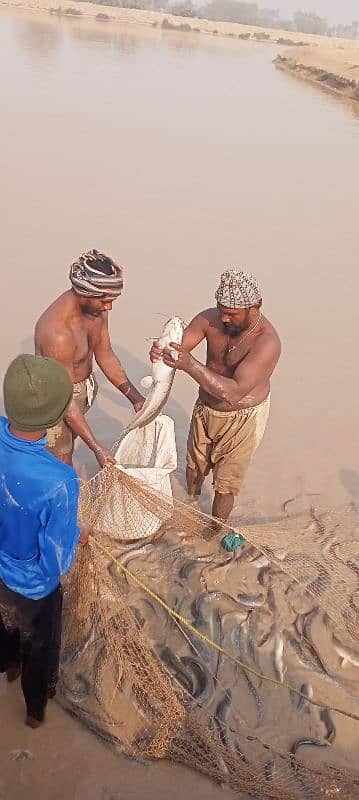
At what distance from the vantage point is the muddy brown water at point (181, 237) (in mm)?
5465

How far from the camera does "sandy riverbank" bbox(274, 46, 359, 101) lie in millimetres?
31406

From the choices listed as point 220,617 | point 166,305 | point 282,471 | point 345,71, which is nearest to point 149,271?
point 166,305

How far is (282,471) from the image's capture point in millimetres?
5672

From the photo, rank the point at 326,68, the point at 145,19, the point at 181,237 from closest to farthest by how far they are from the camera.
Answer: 1. the point at 181,237
2. the point at 326,68
3. the point at 145,19

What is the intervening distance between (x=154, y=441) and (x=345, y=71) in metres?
37.1

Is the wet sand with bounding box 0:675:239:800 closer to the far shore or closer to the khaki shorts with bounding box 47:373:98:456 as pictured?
the khaki shorts with bounding box 47:373:98:456

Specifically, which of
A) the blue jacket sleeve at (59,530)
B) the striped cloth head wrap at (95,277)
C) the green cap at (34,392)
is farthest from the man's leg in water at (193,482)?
the green cap at (34,392)

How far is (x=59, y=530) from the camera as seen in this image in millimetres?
2334

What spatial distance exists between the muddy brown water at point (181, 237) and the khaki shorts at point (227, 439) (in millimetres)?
901

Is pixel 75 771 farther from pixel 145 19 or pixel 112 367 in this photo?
pixel 145 19

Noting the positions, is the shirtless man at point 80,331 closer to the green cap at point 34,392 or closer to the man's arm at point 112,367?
the man's arm at point 112,367

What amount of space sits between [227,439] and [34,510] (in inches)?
81.6

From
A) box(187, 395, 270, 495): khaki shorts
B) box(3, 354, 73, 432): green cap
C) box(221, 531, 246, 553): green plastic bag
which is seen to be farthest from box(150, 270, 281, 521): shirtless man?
box(3, 354, 73, 432): green cap

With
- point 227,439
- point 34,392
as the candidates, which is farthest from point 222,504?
point 34,392
